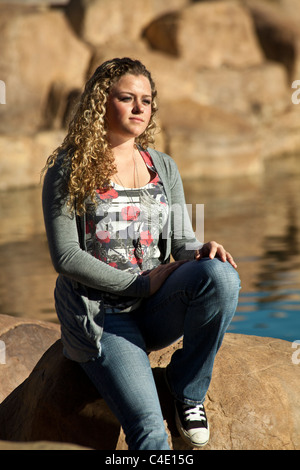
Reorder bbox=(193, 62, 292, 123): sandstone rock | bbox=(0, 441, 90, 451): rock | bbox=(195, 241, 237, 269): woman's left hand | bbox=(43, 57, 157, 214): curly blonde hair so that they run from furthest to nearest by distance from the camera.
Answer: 1. bbox=(193, 62, 292, 123): sandstone rock
2. bbox=(43, 57, 157, 214): curly blonde hair
3. bbox=(195, 241, 237, 269): woman's left hand
4. bbox=(0, 441, 90, 451): rock

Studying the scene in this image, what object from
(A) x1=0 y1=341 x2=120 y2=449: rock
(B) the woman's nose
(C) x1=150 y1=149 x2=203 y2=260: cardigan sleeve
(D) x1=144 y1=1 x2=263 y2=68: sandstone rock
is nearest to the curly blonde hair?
(B) the woman's nose

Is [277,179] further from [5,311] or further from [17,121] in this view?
[5,311]

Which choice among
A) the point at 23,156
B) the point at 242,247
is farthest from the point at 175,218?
the point at 23,156

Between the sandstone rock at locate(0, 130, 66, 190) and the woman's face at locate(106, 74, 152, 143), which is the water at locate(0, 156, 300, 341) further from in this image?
the woman's face at locate(106, 74, 152, 143)

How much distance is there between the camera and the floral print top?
8.43 feet

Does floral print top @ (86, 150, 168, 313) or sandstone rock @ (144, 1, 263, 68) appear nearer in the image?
floral print top @ (86, 150, 168, 313)

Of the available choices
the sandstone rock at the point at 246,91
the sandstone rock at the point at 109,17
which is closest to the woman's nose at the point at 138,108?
the sandstone rock at the point at 246,91

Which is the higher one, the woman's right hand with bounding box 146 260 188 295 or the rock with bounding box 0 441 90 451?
the woman's right hand with bounding box 146 260 188 295

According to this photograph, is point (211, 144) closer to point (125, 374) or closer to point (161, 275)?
point (161, 275)

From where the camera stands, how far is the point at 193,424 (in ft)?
7.94

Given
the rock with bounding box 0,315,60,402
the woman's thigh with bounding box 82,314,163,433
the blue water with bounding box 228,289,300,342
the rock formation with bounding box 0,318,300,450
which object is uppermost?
the woman's thigh with bounding box 82,314,163,433

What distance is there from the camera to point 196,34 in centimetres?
1852

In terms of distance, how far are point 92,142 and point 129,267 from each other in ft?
1.57
